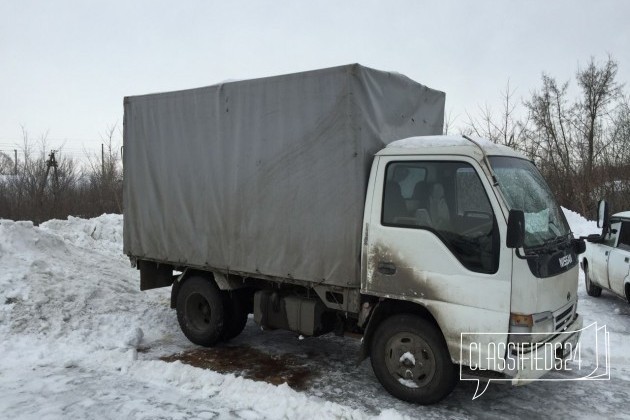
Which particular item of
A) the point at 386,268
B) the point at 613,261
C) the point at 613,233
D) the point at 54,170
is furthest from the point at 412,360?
the point at 54,170

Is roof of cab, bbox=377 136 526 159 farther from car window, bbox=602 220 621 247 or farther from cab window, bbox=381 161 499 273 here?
car window, bbox=602 220 621 247

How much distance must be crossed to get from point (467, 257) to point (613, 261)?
6008mm

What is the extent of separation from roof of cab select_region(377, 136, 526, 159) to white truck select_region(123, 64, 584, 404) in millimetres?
20

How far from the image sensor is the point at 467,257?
14.4 ft

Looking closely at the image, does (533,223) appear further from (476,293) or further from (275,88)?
(275,88)

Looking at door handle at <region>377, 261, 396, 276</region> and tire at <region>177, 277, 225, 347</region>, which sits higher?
door handle at <region>377, 261, 396, 276</region>

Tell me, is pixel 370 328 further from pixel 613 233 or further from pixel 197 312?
pixel 613 233

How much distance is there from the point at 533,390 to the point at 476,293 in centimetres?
182

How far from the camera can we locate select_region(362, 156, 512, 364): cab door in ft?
13.9

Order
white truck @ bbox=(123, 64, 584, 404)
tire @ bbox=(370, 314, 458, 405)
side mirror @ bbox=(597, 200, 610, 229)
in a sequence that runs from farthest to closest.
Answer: side mirror @ bbox=(597, 200, 610, 229)
tire @ bbox=(370, 314, 458, 405)
white truck @ bbox=(123, 64, 584, 404)

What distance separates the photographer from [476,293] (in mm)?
4297

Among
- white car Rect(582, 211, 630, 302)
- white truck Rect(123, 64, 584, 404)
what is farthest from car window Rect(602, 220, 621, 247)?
white truck Rect(123, 64, 584, 404)

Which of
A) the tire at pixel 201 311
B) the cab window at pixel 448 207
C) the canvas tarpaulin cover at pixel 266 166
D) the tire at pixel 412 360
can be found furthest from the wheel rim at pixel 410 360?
the tire at pixel 201 311

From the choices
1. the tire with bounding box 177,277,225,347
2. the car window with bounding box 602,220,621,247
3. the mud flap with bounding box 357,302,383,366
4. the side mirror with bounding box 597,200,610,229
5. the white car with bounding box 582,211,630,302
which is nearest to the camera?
the mud flap with bounding box 357,302,383,366
